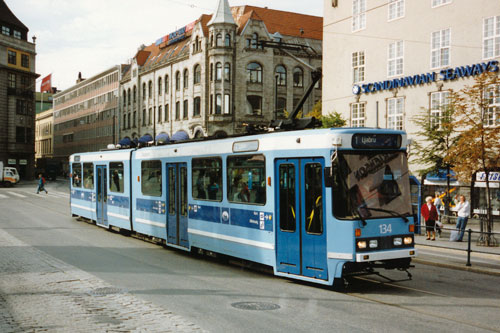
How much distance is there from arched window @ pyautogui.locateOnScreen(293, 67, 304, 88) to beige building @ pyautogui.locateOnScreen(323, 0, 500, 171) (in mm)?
25019

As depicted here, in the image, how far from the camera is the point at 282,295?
9.88 meters

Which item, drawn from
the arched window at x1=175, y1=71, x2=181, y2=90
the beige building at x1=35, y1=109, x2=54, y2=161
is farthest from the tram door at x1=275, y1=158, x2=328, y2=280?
the beige building at x1=35, y1=109, x2=54, y2=161

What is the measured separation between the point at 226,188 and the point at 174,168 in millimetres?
2932

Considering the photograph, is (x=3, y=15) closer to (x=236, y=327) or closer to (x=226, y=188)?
(x=226, y=188)

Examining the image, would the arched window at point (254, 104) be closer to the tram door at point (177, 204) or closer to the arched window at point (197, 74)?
the arched window at point (197, 74)

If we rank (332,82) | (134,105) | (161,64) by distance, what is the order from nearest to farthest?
(332,82), (161,64), (134,105)

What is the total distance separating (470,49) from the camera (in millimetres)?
27422

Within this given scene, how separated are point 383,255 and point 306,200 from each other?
67.4 inches

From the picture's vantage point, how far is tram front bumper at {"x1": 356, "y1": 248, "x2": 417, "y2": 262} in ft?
32.6

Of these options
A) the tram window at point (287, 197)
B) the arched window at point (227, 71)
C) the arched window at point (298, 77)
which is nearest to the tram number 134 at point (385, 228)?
the tram window at point (287, 197)

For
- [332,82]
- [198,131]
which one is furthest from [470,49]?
[198,131]

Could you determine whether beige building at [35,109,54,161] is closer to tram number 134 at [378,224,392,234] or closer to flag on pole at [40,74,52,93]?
flag on pole at [40,74,52,93]

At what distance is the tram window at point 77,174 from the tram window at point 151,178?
7464 millimetres

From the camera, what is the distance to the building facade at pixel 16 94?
79.1m
